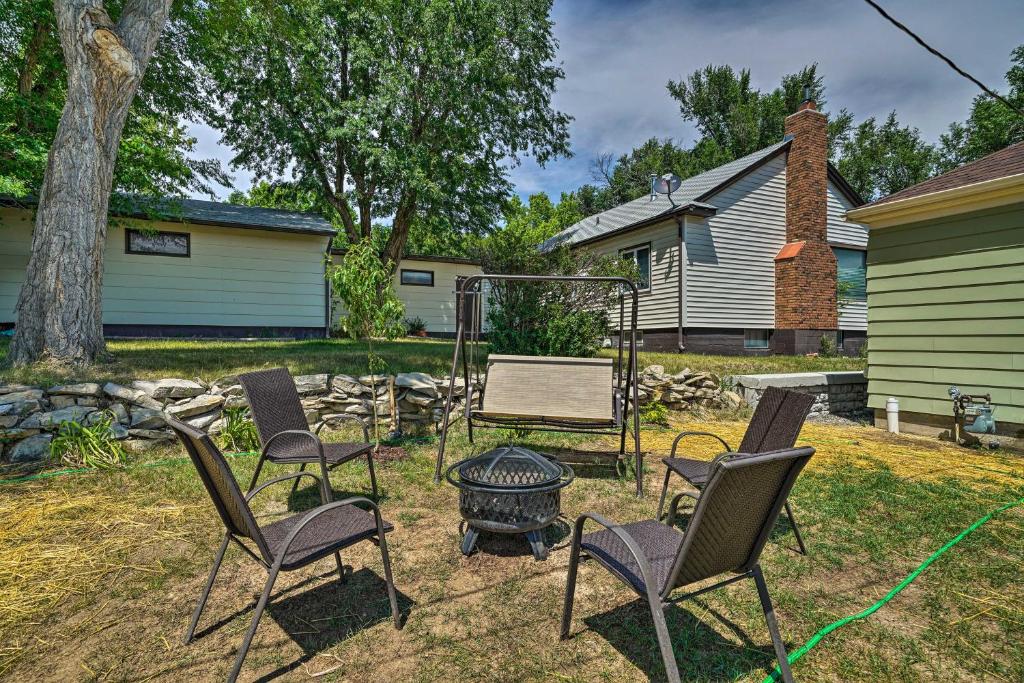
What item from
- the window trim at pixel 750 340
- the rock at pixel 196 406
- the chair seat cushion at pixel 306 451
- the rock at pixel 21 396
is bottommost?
the chair seat cushion at pixel 306 451

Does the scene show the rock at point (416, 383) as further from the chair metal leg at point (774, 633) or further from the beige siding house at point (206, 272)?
the beige siding house at point (206, 272)

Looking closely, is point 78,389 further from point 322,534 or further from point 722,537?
point 722,537

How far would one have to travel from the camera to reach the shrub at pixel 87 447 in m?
4.06

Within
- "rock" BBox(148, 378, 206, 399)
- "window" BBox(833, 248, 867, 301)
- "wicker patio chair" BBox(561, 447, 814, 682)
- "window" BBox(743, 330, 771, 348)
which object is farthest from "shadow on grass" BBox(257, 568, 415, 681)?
"window" BBox(833, 248, 867, 301)

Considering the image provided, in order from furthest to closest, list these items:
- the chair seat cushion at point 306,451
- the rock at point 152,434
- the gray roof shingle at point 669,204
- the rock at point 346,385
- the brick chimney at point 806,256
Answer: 1. the brick chimney at point 806,256
2. the gray roof shingle at point 669,204
3. the rock at point 346,385
4. the rock at point 152,434
5. the chair seat cushion at point 306,451

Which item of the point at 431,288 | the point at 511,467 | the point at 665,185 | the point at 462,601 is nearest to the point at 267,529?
the point at 462,601

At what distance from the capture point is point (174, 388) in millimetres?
4695

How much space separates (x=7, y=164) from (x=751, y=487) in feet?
38.5

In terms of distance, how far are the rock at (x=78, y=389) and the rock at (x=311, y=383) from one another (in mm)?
1709

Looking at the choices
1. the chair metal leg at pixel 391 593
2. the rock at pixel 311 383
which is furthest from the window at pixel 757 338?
the chair metal leg at pixel 391 593

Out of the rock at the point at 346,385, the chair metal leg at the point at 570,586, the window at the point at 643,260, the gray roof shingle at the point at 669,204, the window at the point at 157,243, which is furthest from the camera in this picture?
the window at the point at 643,260

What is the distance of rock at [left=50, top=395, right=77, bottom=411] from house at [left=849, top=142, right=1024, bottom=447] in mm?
9042

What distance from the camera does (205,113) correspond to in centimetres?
1337

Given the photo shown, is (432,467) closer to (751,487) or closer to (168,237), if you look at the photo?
(751,487)
